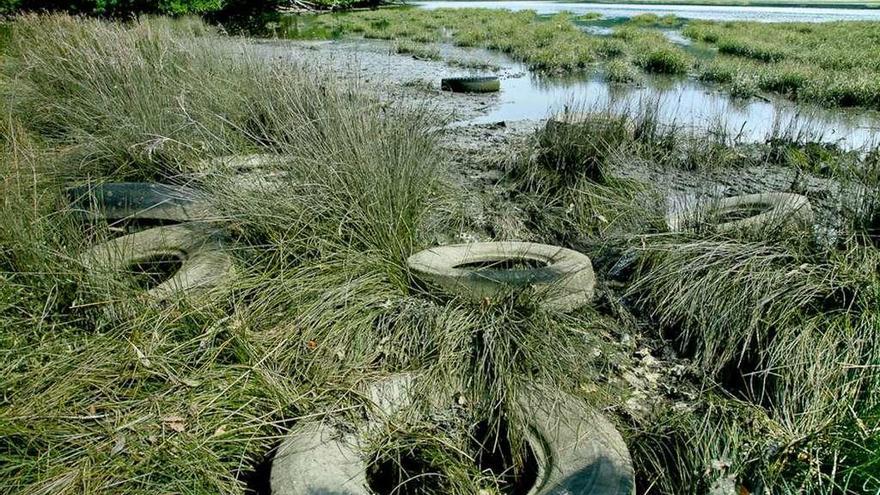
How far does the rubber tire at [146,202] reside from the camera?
3936 mm

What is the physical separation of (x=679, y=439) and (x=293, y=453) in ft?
5.01

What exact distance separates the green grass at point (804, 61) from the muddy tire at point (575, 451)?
9.44 m

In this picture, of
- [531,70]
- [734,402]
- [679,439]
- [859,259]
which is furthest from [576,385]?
[531,70]

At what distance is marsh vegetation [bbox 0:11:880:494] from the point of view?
2.32 meters

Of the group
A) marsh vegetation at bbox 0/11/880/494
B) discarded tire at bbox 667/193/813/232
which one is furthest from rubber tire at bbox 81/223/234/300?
discarded tire at bbox 667/193/813/232

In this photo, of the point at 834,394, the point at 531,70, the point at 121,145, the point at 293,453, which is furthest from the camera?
the point at 531,70

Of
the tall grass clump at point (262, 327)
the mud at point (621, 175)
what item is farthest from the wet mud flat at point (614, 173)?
the tall grass clump at point (262, 327)

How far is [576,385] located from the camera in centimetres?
291

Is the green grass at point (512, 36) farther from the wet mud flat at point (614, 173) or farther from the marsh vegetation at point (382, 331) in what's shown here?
the marsh vegetation at point (382, 331)

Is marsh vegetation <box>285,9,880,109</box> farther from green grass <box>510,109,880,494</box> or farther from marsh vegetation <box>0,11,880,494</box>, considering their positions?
green grass <box>510,109,880,494</box>

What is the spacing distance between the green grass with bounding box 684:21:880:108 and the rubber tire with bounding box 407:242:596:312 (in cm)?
822

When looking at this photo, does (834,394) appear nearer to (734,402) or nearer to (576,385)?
(734,402)

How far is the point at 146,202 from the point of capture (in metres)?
4.26

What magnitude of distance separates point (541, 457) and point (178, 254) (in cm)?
246
